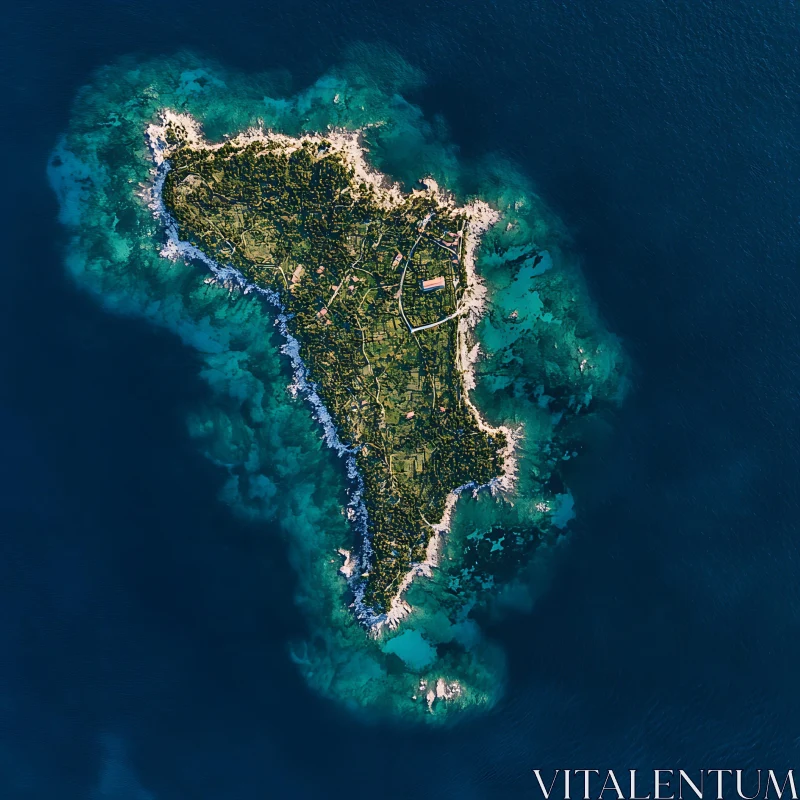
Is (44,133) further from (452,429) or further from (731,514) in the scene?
(731,514)

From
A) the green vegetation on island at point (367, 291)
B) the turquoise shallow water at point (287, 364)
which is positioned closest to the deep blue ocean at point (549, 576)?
the turquoise shallow water at point (287, 364)

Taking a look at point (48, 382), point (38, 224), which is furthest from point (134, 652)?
point (38, 224)

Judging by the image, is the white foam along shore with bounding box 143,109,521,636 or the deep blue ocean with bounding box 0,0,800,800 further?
the deep blue ocean with bounding box 0,0,800,800

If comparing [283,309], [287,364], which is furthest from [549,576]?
[283,309]

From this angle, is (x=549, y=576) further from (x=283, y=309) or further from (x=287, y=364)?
(x=283, y=309)

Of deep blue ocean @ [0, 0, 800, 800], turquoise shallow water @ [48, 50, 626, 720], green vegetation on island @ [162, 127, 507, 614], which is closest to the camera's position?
green vegetation on island @ [162, 127, 507, 614]

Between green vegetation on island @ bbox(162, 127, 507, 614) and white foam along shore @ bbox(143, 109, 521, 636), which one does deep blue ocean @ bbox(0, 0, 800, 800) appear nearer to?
white foam along shore @ bbox(143, 109, 521, 636)

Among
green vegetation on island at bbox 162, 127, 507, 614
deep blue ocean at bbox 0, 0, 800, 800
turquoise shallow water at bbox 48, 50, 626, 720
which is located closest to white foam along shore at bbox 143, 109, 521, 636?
green vegetation on island at bbox 162, 127, 507, 614

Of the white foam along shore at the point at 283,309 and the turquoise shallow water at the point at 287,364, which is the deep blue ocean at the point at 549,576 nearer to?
the turquoise shallow water at the point at 287,364
